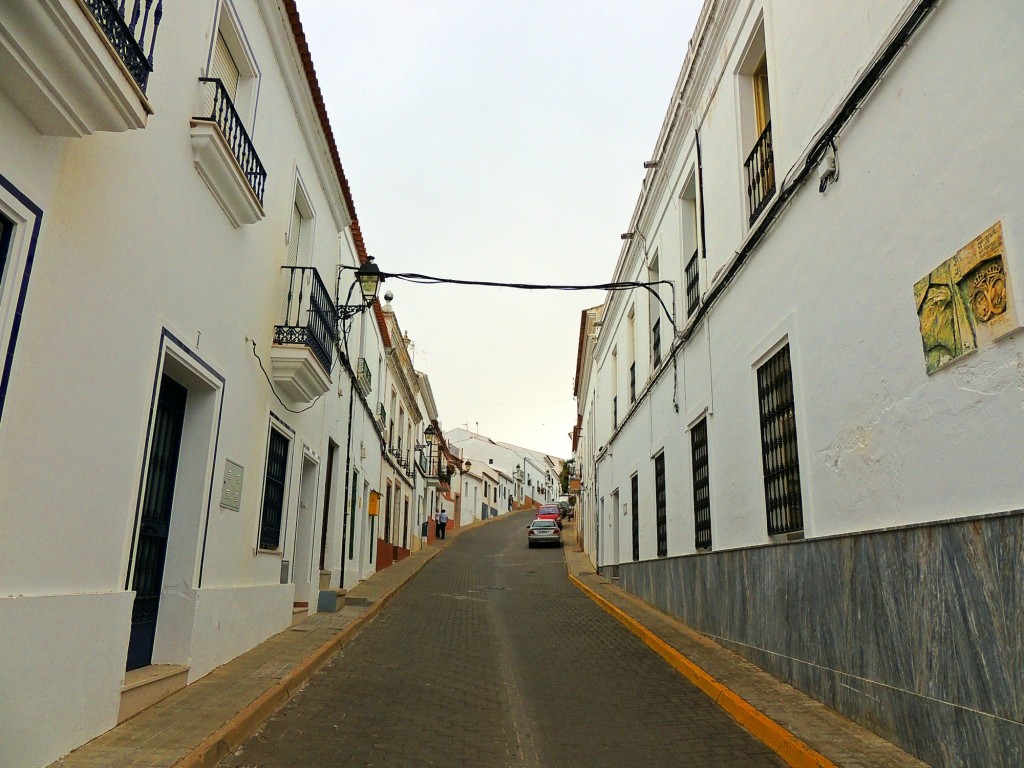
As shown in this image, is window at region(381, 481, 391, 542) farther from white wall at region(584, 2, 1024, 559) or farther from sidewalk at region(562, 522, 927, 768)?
white wall at region(584, 2, 1024, 559)

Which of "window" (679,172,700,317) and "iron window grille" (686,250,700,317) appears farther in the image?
"window" (679,172,700,317)

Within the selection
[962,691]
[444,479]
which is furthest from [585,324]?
[962,691]

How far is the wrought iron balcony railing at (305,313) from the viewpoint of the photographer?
27.5 ft

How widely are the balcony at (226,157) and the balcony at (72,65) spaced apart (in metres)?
1.50

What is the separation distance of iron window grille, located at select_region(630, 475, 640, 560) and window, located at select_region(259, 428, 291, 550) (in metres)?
7.11

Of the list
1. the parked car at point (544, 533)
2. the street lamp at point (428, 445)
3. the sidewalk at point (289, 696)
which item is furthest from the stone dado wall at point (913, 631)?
the parked car at point (544, 533)

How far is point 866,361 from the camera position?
5.18 meters

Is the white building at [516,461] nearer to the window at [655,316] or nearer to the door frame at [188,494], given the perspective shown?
the window at [655,316]

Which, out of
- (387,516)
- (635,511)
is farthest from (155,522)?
(387,516)

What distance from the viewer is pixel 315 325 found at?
9.08 meters

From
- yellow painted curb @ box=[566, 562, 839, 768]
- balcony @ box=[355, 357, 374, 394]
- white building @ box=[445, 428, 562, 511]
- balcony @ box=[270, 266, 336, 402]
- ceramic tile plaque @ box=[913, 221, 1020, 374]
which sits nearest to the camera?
ceramic tile plaque @ box=[913, 221, 1020, 374]

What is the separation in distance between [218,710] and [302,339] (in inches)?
165

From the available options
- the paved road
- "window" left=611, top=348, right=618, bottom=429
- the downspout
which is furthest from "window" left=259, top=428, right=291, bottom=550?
"window" left=611, top=348, right=618, bottom=429

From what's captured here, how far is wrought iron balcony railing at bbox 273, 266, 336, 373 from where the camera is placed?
8367 mm
